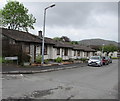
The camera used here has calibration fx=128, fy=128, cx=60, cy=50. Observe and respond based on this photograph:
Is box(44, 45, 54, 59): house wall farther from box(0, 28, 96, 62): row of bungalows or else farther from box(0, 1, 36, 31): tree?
box(0, 1, 36, 31): tree

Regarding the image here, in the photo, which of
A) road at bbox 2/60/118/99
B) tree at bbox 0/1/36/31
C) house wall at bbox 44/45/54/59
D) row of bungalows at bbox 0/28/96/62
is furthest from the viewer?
tree at bbox 0/1/36/31

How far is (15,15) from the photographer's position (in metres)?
32.5

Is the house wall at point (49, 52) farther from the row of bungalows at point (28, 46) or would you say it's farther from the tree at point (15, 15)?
the tree at point (15, 15)

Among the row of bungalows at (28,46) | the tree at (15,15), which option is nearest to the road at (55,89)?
the row of bungalows at (28,46)

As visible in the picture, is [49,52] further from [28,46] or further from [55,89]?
[55,89]

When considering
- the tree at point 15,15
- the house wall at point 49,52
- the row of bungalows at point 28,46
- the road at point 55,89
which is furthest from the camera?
the tree at point 15,15

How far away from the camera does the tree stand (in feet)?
104

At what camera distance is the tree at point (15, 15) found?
104ft

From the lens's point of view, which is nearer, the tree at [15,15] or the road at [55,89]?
the road at [55,89]

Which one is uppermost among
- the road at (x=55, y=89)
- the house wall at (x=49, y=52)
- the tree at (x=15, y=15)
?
the tree at (x=15, y=15)

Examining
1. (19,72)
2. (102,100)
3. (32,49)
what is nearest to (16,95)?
(102,100)

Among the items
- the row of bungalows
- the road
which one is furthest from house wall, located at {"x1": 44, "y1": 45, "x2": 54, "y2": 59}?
the road

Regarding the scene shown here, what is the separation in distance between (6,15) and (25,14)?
4.79 metres

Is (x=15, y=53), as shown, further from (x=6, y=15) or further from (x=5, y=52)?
(x=6, y=15)
